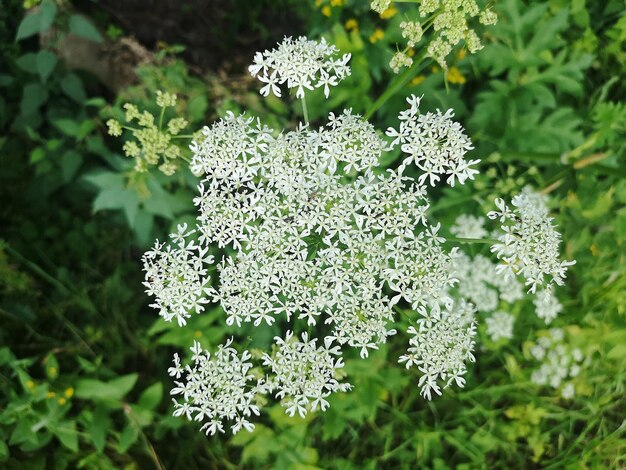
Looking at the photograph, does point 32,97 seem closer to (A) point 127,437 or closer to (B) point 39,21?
(B) point 39,21

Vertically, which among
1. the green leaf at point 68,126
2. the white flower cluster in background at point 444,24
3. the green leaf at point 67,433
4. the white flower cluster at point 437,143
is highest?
the green leaf at point 68,126

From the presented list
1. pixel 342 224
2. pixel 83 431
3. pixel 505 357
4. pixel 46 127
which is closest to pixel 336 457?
pixel 505 357

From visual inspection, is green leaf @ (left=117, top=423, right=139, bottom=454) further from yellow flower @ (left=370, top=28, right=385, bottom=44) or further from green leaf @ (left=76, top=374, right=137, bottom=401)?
yellow flower @ (left=370, top=28, right=385, bottom=44)

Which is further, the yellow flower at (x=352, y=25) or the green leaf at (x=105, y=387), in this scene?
the yellow flower at (x=352, y=25)

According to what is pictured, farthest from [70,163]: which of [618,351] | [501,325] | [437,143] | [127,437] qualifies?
[618,351]

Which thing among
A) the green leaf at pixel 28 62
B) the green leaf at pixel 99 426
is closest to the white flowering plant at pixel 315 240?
the green leaf at pixel 99 426

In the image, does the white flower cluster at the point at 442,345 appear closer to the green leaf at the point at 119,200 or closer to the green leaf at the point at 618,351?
the green leaf at the point at 618,351
